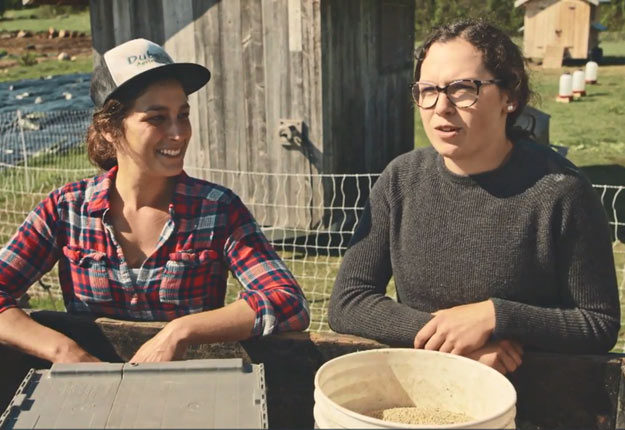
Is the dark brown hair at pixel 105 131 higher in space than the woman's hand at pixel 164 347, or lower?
higher

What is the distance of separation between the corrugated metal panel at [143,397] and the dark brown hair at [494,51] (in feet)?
3.52

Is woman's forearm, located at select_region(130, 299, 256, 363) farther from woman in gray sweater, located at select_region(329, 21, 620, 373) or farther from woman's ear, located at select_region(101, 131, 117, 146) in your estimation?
woman's ear, located at select_region(101, 131, 117, 146)

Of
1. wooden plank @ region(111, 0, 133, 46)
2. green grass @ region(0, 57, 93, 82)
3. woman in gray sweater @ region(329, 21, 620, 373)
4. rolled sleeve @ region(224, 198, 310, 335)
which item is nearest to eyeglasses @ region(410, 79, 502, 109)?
woman in gray sweater @ region(329, 21, 620, 373)

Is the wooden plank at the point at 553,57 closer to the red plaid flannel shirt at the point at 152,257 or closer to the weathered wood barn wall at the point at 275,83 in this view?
the weathered wood barn wall at the point at 275,83

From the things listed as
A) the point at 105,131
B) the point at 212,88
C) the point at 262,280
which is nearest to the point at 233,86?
the point at 212,88

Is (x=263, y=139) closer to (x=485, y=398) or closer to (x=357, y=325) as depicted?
(x=357, y=325)

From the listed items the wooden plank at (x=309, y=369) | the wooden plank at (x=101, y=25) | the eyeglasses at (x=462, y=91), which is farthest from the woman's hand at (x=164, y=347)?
the wooden plank at (x=101, y=25)

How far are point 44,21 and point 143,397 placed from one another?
186 ft

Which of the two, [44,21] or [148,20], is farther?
[44,21]

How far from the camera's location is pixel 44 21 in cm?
5416

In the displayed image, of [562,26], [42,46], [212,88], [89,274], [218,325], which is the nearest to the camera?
[218,325]

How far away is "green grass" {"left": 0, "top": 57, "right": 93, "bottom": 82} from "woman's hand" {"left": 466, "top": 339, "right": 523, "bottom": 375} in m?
29.2

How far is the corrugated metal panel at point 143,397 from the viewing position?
5.55 feet

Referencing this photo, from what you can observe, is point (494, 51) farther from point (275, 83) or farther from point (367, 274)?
point (275, 83)
